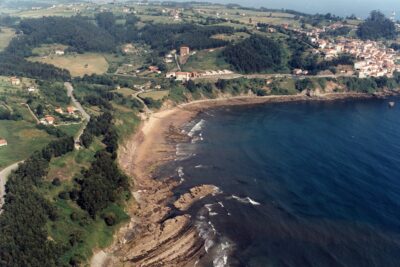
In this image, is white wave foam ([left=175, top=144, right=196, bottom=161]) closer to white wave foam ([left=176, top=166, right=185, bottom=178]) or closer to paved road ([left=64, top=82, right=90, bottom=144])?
white wave foam ([left=176, top=166, right=185, bottom=178])

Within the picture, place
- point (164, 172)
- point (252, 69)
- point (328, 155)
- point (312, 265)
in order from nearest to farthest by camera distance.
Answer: point (312, 265) → point (164, 172) → point (328, 155) → point (252, 69)

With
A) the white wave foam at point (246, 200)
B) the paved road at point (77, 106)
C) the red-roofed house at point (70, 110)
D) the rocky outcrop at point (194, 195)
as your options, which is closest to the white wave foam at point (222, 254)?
the rocky outcrop at point (194, 195)

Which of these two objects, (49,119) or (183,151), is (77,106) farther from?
(183,151)

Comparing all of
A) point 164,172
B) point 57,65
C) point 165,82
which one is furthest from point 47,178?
point 57,65

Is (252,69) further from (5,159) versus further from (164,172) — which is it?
(5,159)

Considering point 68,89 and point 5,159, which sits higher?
point 5,159

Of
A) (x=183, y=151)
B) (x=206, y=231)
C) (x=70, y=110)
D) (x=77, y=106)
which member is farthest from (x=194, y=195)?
(x=77, y=106)

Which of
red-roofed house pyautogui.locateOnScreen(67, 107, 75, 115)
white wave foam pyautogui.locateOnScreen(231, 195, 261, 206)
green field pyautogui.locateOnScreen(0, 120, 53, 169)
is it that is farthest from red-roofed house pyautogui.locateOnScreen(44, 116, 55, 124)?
white wave foam pyautogui.locateOnScreen(231, 195, 261, 206)

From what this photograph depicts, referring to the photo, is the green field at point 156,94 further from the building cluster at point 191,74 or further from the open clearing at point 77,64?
the open clearing at point 77,64
